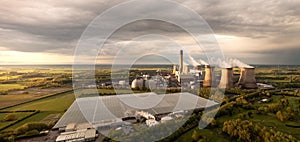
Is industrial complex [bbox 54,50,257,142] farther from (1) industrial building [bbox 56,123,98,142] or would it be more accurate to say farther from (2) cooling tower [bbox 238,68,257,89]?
(2) cooling tower [bbox 238,68,257,89]

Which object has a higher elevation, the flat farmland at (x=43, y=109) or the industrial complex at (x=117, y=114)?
the industrial complex at (x=117, y=114)

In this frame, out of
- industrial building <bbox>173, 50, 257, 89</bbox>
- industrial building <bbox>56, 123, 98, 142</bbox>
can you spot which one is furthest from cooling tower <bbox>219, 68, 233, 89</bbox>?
industrial building <bbox>56, 123, 98, 142</bbox>

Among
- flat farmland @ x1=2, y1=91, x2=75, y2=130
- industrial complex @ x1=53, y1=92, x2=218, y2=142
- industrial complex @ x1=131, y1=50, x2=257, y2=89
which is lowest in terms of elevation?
flat farmland @ x1=2, y1=91, x2=75, y2=130

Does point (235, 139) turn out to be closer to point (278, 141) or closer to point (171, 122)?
point (278, 141)

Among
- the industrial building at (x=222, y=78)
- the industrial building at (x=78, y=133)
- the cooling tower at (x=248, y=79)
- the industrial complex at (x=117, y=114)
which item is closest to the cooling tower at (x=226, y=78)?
the industrial building at (x=222, y=78)

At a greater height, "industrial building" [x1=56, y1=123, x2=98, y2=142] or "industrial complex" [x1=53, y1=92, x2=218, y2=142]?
"industrial complex" [x1=53, y1=92, x2=218, y2=142]

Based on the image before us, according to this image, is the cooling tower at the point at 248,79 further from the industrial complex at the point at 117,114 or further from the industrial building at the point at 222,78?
the industrial complex at the point at 117,114

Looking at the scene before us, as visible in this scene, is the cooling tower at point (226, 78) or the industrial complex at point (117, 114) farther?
the cooling tower at point (226, 78)

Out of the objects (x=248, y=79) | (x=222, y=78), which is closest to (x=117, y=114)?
(x=222, y=78)

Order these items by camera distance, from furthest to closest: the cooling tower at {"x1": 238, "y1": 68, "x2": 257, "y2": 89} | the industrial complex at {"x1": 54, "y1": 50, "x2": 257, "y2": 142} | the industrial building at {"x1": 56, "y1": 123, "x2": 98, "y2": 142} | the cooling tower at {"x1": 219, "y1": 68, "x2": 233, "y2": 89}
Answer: the cooling tower at {"x1": 238, "y1": 68, "x2": 257, "y2": 89}
the cooling tower at {"x1": 219, "y1": 68, "x2": 233, "y2": 89}
the industrial complex at {"x1": 54, "y1": 50, "x2": 257, "y2": 142}
the industrial building at {"x1": 56, "y1": 123, "x2": 98, "y2": 142}

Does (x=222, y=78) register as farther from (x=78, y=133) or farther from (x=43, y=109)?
(x=43, y=109)

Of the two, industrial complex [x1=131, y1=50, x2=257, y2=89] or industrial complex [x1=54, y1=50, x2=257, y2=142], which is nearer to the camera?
industrial complex [x1=54, y1=50, x2=257, y2=142]
